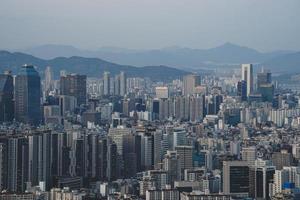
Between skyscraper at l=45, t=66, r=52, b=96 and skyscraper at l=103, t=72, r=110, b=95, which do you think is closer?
skyscraper at l=45, t=66, r=52, b=96

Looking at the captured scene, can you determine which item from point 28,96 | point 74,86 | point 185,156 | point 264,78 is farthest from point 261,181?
point 264,78

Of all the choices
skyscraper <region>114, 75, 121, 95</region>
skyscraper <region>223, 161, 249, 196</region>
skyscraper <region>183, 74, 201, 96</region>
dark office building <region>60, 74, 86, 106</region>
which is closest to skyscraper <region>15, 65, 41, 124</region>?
dark office building <region>60, 74, 86, 106</region>

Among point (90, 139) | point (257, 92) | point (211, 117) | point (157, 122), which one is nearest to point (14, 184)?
point (90, 139)

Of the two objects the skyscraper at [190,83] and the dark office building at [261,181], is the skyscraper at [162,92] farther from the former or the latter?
the dark office building at [261,181]

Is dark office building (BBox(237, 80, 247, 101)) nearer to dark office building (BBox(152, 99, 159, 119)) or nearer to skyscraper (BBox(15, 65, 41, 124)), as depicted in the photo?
dark office building (BBox(152, 99, 159, 119))

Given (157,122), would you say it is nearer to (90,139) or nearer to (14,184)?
(90,139)

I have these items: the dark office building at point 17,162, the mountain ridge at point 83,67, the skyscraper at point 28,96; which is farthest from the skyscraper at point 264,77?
the dark office building at point 17,162

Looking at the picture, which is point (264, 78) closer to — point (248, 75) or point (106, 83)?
point (248, 75)
